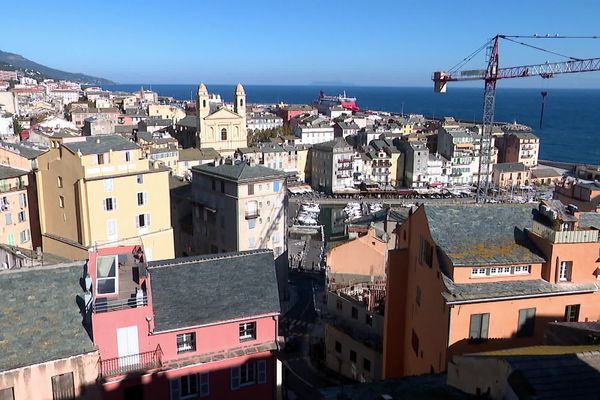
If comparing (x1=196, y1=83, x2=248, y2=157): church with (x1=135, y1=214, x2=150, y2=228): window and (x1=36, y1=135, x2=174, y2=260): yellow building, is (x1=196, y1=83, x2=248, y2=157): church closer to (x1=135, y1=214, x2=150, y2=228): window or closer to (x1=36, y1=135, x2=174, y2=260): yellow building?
(x1=36, y1=135, x2=174, y2=260): yellow building

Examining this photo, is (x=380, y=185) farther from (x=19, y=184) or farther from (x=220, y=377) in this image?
(x=220, y=377)

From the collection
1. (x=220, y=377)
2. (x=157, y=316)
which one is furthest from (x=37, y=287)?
(x=220, y=377)

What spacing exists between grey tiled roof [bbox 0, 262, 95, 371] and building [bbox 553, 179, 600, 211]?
1072 inches

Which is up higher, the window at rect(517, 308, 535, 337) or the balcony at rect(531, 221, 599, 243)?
the balcony at rect(531, 221, 599, 243)

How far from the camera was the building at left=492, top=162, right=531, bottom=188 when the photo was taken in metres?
99.7

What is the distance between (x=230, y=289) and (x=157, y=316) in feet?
8.36

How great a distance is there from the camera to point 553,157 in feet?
476

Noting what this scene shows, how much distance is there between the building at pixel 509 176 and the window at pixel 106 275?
9123 centimetres

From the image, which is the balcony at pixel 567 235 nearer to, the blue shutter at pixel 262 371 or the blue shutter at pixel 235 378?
the blue shutter at pixel 262 371

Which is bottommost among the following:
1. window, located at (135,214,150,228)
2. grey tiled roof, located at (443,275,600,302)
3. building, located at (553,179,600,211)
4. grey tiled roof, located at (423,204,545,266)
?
window, located at (135,214,150,228)

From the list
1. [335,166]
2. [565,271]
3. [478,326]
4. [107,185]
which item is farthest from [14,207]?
[335,166]

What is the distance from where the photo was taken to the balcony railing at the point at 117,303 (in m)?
15.8

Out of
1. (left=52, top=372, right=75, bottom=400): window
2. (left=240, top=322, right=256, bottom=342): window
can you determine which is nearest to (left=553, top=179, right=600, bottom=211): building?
(left=240, top=322, right=256, bottom=342): window

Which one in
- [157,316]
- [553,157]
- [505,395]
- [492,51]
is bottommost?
[553,157]
